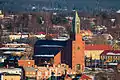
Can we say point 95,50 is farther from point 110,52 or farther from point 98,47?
point 110,52

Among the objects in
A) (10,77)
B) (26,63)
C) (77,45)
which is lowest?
(10,77)

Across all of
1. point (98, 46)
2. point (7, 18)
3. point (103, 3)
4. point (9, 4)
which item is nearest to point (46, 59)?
point (98, 46)

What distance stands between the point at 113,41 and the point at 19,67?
10946mm

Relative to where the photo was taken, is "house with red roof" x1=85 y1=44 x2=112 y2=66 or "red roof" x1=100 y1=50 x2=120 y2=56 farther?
"house with red roof" x1=85 y1=44 x2=112 y2=66

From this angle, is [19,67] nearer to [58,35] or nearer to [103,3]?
[58,35]

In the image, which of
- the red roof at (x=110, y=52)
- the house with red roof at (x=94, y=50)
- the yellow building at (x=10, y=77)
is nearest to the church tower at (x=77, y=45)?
the house with red roof at (x=94, y=50)

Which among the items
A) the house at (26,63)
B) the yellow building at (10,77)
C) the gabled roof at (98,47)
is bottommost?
the yellow building at (10,77)

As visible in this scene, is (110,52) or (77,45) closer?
(77,45)

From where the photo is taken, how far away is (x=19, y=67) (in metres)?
23.5

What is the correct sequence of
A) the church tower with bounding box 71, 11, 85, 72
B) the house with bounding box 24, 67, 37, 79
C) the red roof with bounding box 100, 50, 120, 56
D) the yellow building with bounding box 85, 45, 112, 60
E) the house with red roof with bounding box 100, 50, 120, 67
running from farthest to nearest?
1. the yellow building with bounding box 85, 45, 112, 60
2. the red roof with bounding box 100, 50, 120, 56
3. the house with red roof with bounding box 100, 50, 120, 67
4. the church tower with bounding box 71, 11, 85, 72
5. the house with bounding box 24, 67, 37, 79

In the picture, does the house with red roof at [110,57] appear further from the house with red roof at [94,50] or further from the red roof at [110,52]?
the house with red roof at [94,50]

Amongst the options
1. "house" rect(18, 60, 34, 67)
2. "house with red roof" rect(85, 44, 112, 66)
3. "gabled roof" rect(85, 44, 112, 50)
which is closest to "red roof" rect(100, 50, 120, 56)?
"house with red roof" rect(85, 44, 112, 66)

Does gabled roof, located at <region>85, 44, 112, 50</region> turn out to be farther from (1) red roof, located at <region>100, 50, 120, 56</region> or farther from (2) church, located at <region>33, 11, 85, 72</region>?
(2) church, located at <region>33, 11, 85, 72</region>

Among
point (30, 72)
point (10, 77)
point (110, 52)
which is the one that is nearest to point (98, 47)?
point (110, 52)
